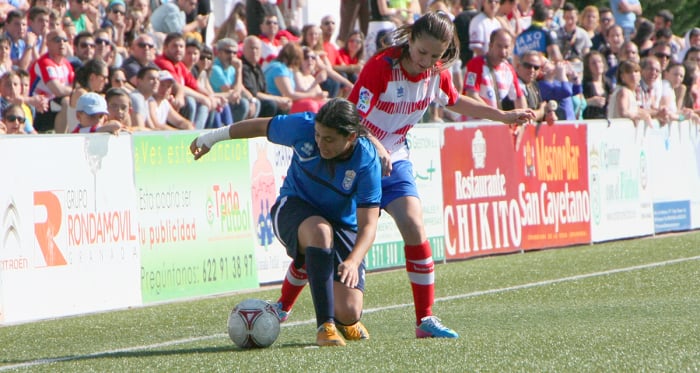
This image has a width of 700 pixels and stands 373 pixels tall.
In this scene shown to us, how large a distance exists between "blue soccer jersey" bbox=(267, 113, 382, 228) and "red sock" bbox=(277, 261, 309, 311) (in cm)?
53

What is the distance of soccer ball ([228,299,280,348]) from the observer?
7.24m

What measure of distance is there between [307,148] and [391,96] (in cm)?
86

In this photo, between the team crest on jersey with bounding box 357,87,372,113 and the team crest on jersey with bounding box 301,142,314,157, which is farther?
the team crest on jersey with bounding box 357,87,372,113

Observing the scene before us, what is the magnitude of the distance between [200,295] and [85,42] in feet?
11.9

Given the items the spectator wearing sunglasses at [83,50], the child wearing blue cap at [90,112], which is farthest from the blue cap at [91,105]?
the spectator wearing sunglasses at [83,50]

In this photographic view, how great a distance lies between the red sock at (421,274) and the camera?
25.4 ft

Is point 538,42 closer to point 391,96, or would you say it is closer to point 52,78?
point 52,78

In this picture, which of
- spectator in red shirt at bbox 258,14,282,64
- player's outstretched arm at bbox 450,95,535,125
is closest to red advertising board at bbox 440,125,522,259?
spectator in red shirt at bbox 258,14,282,64

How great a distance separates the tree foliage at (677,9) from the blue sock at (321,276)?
70.9 ft

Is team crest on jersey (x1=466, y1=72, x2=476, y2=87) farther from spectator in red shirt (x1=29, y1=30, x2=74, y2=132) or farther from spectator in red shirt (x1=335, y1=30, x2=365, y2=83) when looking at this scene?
spectator in red shirt (x1=29, y1=30, x2=74, y2=132)

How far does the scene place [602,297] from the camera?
10117mm

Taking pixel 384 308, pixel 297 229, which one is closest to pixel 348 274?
pixel 297 229

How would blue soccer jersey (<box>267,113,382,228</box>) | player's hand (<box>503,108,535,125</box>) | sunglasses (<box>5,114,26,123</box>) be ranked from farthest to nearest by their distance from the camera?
sunglasses (<box>5,114,26,123</box>)
player's hand (<box>503,108,535,125</box>)
blue soccer jersey (<box>267,113,382,228</box>)

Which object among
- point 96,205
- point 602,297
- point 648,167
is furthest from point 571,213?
point 96,205
